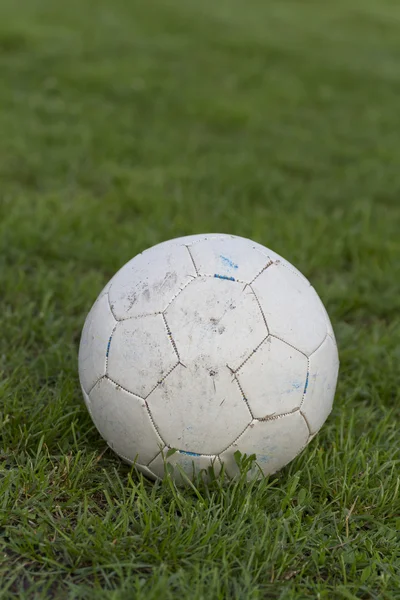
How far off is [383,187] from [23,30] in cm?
564

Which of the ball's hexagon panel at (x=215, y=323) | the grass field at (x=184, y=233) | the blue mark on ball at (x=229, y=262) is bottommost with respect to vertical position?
the grass field at (x=184, y=233)

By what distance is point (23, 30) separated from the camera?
858cm

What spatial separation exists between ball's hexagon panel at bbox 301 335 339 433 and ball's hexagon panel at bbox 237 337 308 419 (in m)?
0.05

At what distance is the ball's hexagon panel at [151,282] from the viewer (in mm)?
2260

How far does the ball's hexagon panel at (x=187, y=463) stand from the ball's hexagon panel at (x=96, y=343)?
0.36 meters

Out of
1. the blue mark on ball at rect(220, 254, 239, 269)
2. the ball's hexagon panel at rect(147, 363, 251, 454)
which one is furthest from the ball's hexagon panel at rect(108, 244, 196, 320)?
the ball's hexagon panel at rect(147, 363, 251, 454)

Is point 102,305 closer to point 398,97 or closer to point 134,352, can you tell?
point 134,352

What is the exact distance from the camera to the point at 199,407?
7.04 ft

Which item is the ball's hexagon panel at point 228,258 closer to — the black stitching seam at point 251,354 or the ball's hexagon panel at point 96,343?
the black stitching seam at point 251,354

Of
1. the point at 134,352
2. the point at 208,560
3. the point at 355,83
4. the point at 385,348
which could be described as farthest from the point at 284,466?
the point at 355,83

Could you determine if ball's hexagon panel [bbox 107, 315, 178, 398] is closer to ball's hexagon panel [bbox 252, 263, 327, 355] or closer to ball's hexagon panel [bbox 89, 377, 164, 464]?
ball's hexagon panel [bbox 89, 377, 164, 464]

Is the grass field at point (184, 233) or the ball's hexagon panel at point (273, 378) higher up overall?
the ball's hexagon panel at point (273, 378)

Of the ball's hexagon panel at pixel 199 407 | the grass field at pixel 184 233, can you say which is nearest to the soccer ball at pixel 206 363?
the ball's hexagon panel at pixel 199 407

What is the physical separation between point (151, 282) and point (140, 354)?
0.27 m
